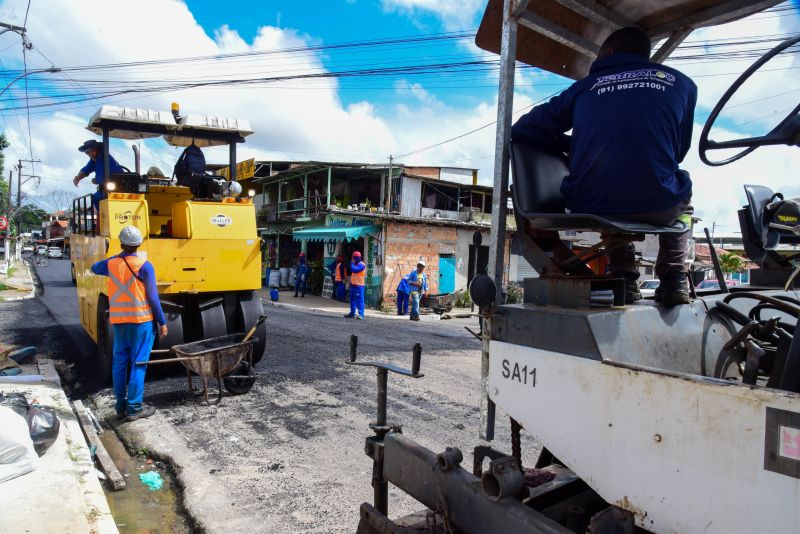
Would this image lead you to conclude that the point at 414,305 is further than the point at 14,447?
Yes

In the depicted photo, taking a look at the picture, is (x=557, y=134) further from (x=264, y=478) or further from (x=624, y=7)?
(x=264, y=478)

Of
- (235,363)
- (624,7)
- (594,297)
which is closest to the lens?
(594,297)

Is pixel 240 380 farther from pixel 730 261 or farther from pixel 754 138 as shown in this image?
pixel 730 261

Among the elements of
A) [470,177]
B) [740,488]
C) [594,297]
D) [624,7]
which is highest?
[470,177]

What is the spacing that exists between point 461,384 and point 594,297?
528 cm

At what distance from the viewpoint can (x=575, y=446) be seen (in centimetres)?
169

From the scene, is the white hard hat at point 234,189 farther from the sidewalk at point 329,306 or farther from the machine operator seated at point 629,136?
the sidewalk at point 329,306

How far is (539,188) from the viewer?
2133mm

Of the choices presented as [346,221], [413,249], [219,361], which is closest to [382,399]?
[219,361]

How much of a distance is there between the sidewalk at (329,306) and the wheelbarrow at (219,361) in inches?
379

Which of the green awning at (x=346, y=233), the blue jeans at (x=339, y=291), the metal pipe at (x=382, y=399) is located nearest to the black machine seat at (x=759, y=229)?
the metal pipe at (x=382, y=399)

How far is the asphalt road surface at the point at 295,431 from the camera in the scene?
12.2 ft

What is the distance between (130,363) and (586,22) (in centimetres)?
504

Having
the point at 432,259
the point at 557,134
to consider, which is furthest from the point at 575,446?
the point at 432,259
